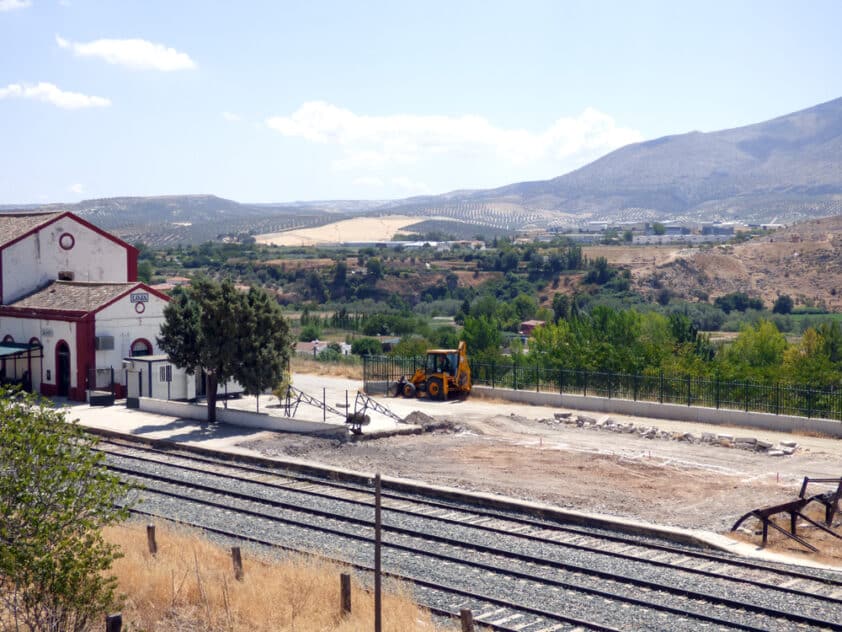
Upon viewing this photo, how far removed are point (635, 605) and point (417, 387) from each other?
25715 mm

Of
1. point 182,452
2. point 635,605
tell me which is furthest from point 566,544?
point 182,452

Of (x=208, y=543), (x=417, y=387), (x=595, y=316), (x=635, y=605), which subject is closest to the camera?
(x=635, y=605)

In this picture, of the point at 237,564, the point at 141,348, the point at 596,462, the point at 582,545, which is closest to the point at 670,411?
the point at 596,462

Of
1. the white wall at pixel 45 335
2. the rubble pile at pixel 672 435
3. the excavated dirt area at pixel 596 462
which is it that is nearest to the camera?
the excavated dirt area at pixel 596 462

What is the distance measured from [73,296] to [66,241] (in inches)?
185

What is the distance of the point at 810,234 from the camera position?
5571 inches

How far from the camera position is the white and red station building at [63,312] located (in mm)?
38656

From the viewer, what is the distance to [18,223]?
4494cm

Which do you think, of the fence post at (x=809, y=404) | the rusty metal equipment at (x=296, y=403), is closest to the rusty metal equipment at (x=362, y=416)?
the rusty metal equipment at (x=296, y=403)

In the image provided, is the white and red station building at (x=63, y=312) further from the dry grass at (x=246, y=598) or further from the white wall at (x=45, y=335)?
the dry grass at (x=246, y=598)

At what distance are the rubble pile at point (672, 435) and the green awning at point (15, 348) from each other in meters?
20.6

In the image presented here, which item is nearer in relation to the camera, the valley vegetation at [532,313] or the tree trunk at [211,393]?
the tree trunk at [211,393]

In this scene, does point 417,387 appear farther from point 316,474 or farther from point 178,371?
point 316,474

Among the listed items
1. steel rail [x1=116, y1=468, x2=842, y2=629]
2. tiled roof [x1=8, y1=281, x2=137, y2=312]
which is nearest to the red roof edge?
tiled roof [x1=8, y1=281, x2=137, y2=312]
